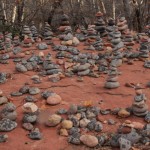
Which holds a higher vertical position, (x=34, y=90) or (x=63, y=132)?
(x=34, y=90)

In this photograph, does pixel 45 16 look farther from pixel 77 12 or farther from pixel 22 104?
pixel 22 104

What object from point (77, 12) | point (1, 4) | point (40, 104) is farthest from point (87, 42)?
point (1, 4)

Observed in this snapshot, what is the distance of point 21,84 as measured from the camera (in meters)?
5.03

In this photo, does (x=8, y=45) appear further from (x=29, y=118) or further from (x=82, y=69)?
(x=29, y=118)

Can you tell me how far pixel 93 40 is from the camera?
273 inches

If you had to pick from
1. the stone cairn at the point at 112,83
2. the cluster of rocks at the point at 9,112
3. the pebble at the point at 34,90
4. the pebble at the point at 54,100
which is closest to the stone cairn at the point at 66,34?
the stone cairn at the point at 112,83

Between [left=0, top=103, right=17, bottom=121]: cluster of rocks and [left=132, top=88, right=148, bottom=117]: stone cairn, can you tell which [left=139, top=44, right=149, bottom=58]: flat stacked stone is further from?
[left=0, top=103, right=17, bottom=121]: cluster of rocks

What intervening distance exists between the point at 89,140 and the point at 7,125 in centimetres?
89

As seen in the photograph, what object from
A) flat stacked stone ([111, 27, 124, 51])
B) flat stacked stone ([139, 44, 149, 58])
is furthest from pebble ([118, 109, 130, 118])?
flat stacked stone ([111, 27, 124, 51])

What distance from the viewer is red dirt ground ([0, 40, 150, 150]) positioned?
12.0 ft

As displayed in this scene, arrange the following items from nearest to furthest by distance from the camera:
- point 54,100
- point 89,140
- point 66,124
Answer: point 89,140 < point 66,124 < point 54,100

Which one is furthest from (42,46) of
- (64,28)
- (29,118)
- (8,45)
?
(29,118)

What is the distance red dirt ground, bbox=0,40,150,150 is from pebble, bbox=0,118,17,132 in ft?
0.15

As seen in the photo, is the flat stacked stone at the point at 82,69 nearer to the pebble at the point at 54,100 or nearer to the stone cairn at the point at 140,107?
the pebble at the point at 54,100
